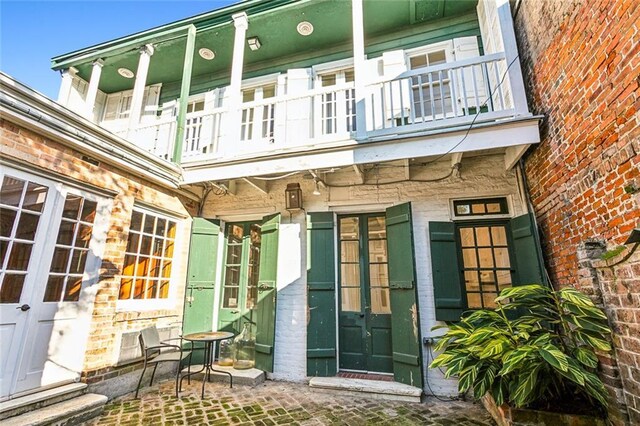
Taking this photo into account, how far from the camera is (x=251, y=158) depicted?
442 centimetres

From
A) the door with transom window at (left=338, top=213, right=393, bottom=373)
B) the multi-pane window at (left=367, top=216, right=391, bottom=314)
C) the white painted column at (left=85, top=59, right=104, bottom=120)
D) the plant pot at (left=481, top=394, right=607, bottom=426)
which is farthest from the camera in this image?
the white painted column at (left=85, top=59, right=104, bottom=120)

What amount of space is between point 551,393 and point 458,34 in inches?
217

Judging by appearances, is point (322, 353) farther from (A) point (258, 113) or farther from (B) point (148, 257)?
(A) point (258, 113)

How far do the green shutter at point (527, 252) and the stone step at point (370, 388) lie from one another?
2.01m

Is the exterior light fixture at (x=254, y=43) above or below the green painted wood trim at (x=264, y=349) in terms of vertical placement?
above

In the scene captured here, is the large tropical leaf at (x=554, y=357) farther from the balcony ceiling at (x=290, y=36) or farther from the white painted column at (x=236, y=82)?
the balcony ceiling at (x=290, y=36)

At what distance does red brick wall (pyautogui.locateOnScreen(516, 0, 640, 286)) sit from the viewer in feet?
7.50

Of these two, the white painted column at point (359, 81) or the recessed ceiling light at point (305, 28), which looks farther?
the recessed ceiling light at point (305, 28)

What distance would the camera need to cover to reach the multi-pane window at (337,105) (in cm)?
472

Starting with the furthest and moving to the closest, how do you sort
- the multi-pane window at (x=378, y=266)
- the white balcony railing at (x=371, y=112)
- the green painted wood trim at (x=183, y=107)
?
the green painted wood trim at (x=183, y=107)
the multi-pane window at (x=378, y=266)
the white balcony railing at (x=371, y=112)

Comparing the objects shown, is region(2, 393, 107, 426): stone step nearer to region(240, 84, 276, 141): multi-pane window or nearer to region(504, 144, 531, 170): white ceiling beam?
region(240, 84, 276, 141): multi-pane window

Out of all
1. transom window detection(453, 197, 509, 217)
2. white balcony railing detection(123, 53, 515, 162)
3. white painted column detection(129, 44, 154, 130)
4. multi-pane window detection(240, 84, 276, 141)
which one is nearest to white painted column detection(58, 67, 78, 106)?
white painted column detection(129, 44, 154, 130)

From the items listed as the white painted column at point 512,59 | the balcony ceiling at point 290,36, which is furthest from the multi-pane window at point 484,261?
the balcony ceiling at point 290,36

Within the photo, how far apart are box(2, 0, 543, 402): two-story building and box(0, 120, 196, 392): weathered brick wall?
1.7 inches
